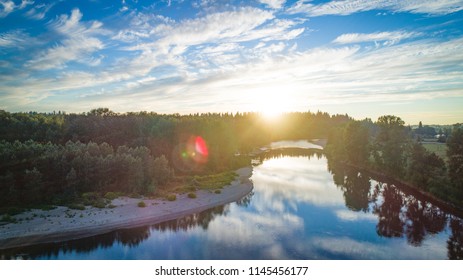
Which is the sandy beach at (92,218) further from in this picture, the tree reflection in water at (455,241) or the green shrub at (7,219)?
the tree reflection in water at (455,241)

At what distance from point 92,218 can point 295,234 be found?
61.7 feet

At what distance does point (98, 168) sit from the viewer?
37.5 m

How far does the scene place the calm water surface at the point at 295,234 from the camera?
22938 millimetres

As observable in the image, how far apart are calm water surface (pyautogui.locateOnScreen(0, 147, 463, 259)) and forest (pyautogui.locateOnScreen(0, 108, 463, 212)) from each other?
626 centimetres

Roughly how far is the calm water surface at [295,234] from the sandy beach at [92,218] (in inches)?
53.4

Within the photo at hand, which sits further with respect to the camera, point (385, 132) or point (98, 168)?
point (385, 132)

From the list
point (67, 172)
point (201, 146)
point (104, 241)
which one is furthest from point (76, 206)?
point (201, 146)

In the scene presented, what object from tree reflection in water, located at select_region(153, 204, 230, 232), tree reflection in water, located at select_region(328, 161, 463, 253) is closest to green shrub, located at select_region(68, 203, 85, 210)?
tree reflection in water, located at select_region(153, 204, 230, 232)

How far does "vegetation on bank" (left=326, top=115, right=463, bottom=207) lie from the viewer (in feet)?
109

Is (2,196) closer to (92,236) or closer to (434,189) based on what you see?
(92,236)

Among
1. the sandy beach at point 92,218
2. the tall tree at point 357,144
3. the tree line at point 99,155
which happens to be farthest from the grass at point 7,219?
the tall tree at point 357,144
